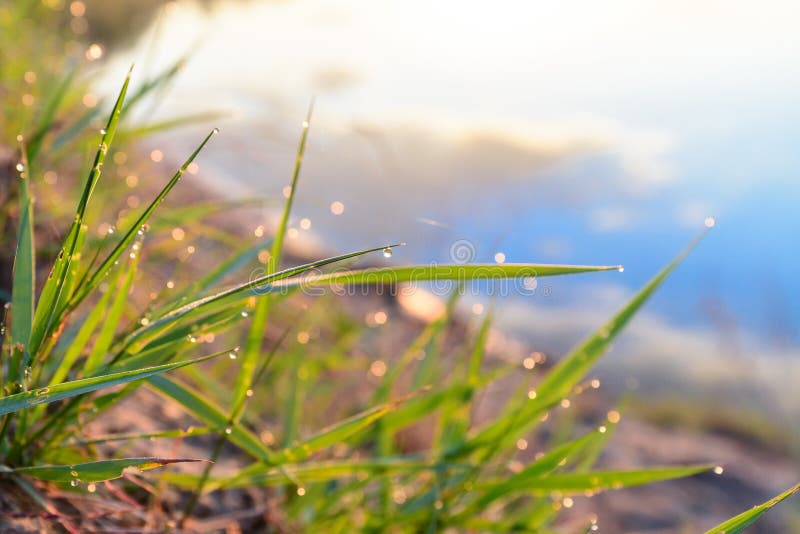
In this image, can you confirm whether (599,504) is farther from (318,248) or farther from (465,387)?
(318,248)

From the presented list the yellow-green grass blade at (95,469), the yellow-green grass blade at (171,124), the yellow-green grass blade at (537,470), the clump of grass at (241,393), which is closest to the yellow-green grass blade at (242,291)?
the clump of grass at (241,393)

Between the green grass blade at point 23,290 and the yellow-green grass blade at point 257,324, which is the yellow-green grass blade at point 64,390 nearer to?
the green grass blade at point 23,290

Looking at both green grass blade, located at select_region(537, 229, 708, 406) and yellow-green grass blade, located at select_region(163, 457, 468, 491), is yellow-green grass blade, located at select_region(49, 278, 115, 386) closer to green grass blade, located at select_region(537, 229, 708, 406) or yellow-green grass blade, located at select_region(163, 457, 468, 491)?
yellow-green grass blade, located at select_region(163, 457, 468, 491)

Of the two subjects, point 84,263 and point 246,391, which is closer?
point 246,391

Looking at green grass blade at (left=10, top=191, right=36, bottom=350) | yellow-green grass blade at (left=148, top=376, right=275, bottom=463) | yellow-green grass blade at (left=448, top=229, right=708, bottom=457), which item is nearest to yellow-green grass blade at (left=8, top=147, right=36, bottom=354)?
green grass blade at (left=10, top=191, right=36, bottom=350)

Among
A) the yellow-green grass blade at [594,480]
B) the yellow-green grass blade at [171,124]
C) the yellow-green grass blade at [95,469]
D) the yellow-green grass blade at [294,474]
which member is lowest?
the yellow-green grass blade at [95,469]

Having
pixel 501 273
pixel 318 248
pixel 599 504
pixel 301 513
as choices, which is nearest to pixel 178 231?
pixel 301 513
